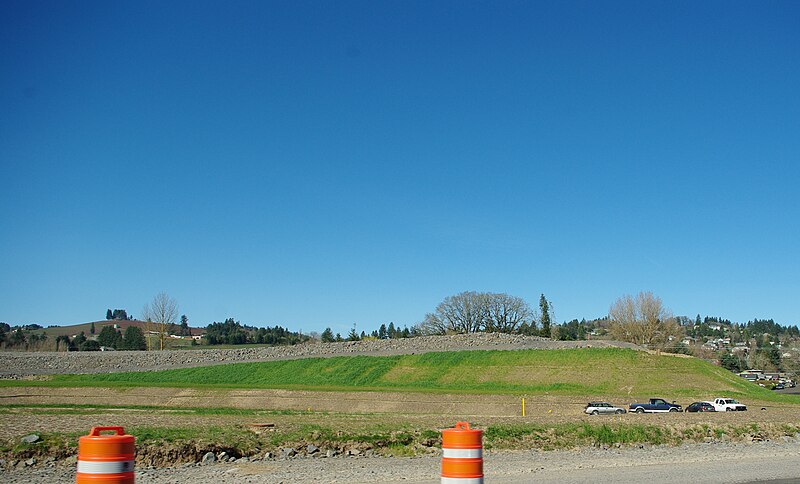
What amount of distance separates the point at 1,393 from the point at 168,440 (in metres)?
38.6

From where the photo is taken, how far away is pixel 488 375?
6344 cm

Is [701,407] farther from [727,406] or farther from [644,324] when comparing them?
[644,324]

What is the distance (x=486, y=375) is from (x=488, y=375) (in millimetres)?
183

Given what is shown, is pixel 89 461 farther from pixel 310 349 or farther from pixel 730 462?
pixel 310 349

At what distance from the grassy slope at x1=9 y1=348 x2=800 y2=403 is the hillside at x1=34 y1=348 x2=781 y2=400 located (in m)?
0.08

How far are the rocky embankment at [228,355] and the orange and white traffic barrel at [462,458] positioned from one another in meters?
69.7

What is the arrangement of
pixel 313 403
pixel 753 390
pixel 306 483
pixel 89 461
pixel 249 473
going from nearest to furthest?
pixel 89 461 < pixel 306 483 < pixel 249 473 < pixel 313 403 < pixel 753 390

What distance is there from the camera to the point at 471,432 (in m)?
7.33

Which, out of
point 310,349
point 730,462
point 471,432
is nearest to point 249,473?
point 471,432

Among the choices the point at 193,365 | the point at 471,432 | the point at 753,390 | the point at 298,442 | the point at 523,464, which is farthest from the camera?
the point at 193,365

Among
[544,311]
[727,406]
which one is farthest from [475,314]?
[727,406]

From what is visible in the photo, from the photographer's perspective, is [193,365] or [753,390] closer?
[753,390]

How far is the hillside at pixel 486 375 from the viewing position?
55.5 metres

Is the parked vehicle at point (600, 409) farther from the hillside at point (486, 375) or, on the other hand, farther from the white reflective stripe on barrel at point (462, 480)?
the white reflective stripe on barrel at point (462, 480)
